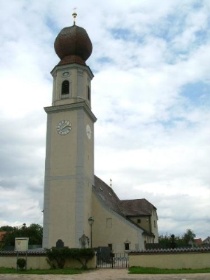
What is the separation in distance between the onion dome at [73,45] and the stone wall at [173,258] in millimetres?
23552

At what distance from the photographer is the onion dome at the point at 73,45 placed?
140 feet

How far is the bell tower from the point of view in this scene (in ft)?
122

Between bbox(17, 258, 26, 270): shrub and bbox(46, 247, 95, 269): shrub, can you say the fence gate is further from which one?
bbox(17, 258, 26, 270): shrub

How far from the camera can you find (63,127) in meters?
40.9

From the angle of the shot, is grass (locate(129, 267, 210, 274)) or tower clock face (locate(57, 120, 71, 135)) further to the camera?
tower clock face (locate(57, 120, 71, 135))

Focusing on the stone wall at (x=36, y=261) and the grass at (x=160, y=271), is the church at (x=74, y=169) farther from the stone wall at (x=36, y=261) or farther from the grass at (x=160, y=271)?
the grass at (x=160, y=271)

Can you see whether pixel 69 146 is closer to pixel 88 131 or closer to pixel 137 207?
pixel 88 131

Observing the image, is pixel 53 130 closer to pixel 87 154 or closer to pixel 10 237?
pixel 87 154

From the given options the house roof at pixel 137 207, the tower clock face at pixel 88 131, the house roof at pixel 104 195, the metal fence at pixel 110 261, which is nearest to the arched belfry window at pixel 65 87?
the tower clock face at pixel 88 131

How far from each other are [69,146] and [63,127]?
7.52ft

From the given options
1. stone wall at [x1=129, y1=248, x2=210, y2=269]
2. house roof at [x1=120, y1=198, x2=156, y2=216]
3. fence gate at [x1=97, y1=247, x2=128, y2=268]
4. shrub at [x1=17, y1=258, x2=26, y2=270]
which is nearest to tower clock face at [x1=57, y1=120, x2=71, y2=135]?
fence gate at [x1=97, y1=247, x2=128, y2=268]

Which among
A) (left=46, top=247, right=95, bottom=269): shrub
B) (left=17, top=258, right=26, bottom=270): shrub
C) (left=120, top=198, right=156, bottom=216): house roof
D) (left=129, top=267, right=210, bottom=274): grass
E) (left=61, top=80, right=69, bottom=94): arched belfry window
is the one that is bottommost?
(left=129, top=267, right=210, bottom=274): grass

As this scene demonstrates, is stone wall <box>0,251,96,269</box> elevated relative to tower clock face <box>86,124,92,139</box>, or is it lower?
lower

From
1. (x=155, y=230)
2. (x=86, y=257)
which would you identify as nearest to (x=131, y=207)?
(x=155, y=230)
